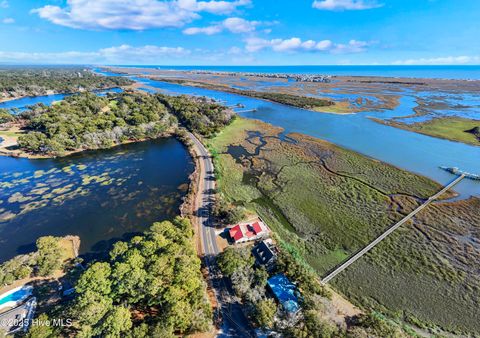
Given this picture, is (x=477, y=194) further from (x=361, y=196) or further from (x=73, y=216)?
(x=73, y=216)

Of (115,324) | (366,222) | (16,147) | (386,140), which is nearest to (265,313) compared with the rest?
(115,324)

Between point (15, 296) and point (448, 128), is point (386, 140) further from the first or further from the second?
point (15, 296)

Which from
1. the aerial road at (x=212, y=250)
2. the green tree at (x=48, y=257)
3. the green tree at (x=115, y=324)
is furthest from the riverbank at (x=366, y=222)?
the green tree at (x=48, y=257)

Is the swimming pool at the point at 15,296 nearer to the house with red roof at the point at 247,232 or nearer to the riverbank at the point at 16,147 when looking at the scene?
the house with red roof at the point at 247,232

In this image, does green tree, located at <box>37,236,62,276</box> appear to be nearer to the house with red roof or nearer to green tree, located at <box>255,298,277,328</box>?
the house with red roof

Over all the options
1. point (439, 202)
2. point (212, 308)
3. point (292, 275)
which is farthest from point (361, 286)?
point (439, 202)
